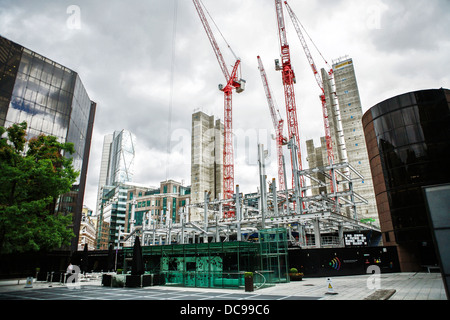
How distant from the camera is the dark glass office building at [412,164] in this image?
2802 cm

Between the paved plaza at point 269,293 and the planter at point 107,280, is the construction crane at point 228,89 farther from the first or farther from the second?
the paved plaza at point 269,293

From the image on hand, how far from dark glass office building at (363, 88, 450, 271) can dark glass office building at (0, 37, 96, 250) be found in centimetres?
4258

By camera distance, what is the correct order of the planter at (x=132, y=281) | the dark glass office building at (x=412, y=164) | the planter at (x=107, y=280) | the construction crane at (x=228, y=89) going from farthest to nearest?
the construction crane at (x=228, y=89), the dark glass office building at (x=412, y=164), the planter at (x=107, y=280), the planter at (x=132, y=281)

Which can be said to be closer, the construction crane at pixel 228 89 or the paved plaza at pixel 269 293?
the paved plaza at pixel 269 293

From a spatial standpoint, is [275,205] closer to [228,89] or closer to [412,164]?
[412,164]

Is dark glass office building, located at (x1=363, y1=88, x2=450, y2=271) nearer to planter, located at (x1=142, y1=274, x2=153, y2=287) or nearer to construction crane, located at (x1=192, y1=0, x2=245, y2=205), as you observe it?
planter, located at (x1=142, y1=274, x2=153, y2=287)

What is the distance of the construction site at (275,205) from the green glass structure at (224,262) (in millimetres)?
73

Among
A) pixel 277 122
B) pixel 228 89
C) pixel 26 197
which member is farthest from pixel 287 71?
pixel 26 197

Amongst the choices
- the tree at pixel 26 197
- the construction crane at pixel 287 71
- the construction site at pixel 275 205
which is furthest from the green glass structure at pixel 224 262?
the construction crane at pixel 287 71

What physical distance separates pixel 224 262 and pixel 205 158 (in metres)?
87.0

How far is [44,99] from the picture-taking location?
3816cm

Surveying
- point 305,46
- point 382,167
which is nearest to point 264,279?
point 382,167
